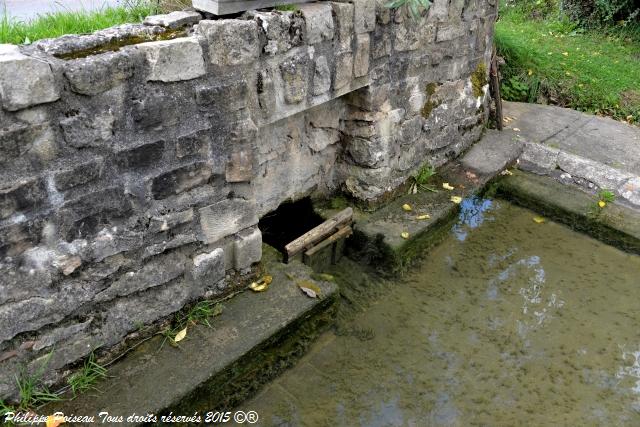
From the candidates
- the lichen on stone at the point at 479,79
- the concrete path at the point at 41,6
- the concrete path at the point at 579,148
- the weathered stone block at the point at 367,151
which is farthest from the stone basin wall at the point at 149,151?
the concrete path at the point at 579,148

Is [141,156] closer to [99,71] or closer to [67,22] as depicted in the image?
[99,71]

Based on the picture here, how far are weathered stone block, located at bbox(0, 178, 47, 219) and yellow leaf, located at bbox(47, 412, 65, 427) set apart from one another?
2.90 feet

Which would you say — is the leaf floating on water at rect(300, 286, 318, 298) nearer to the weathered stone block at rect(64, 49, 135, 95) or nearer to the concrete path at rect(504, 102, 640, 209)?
the weathered stone block at rect(64, 49, 135, 95)

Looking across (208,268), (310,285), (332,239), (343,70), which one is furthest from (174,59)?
(332,239)

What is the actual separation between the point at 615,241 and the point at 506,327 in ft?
4.36

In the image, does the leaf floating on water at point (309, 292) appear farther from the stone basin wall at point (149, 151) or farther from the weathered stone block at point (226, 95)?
the weathered stone block at point (226, 95)

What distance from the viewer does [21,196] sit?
2064 millimetres

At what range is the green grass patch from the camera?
241cm

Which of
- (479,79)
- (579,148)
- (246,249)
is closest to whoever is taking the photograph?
(246,249)

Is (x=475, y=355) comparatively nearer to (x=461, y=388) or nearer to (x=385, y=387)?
(x=461, y=388)

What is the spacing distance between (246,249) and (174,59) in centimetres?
110

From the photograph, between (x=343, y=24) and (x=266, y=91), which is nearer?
(x=266, y=91)

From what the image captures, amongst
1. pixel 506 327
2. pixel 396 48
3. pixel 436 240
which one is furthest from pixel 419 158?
pixel 506 327

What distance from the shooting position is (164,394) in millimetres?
2479
